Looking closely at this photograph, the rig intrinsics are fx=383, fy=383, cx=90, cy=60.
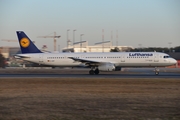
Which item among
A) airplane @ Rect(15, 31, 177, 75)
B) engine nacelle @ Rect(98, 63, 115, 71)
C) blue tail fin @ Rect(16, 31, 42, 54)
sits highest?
blue tail fin @ Rect(16, 31, 42, 54)

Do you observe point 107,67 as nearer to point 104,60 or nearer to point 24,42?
point 104,60

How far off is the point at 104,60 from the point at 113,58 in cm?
117

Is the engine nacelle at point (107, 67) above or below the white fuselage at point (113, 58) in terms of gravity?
below

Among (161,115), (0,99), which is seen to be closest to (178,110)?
(161,115)

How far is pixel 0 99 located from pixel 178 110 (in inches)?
347

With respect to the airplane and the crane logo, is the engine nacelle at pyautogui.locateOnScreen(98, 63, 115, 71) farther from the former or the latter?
the crane logo

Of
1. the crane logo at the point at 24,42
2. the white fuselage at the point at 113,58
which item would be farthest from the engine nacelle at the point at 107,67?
the crane logo at the point at 24,42

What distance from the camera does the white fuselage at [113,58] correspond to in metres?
46.8

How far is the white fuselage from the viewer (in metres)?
46.8

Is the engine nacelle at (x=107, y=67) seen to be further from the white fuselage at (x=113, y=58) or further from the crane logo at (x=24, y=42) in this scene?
the crane logo at (x=24, y=42)

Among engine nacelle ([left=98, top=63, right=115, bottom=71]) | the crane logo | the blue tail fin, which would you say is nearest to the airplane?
engine nacelle ([left=98, top=63, right=115, bottom=71])

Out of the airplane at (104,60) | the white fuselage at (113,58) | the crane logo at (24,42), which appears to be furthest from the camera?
the crane logo at (24,42)

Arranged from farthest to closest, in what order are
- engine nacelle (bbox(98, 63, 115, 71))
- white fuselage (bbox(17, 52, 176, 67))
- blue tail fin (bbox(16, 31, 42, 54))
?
blue tail fin (bbox(16, 31, 42, 54)) < white fuselage (bbox(17, 52, 176, 67)) < engine nacelle (bbox(98, 63, 115, 71))

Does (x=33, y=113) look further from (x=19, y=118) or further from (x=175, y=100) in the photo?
(x=175, y=100)
